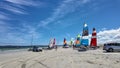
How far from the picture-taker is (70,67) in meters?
15.6

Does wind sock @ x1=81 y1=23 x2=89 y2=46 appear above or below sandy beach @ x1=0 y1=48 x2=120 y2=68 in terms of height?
above

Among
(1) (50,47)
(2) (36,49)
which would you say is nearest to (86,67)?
(2) (36,49)

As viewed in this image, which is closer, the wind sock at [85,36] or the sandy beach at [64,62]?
the sandy beach at [64,62]

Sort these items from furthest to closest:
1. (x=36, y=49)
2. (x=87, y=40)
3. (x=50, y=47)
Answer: (x=50, y=47)
(x=36, y=49)
(x=87, y=40)

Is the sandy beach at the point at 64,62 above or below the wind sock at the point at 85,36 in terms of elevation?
below

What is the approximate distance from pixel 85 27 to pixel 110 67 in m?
34.0

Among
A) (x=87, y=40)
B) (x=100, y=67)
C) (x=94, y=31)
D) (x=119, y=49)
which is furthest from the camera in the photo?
(x=94, y=31)

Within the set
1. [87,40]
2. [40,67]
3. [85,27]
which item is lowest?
[40,67]

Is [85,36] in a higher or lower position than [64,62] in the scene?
higher

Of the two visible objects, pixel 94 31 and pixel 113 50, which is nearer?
pixel 113 50

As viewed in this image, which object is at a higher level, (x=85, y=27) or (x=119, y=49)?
(x=85, y=27)

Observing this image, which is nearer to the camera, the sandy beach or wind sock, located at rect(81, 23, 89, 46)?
the sandy beach

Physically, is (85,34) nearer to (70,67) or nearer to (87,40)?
(87,40)

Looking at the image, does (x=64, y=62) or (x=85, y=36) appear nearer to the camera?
(x=64, y=62)
